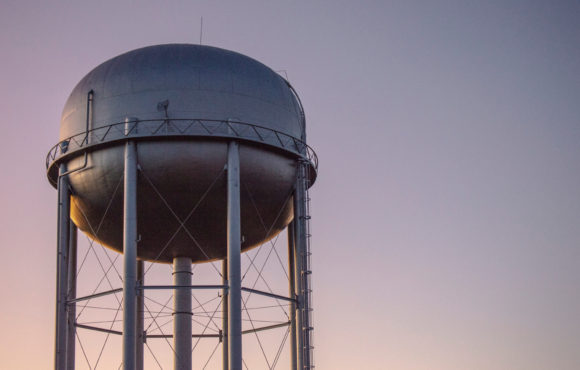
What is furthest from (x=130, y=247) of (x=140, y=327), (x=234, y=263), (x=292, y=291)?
(x=140, y=327)

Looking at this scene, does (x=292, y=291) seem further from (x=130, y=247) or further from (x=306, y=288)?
(x=130, y=247)

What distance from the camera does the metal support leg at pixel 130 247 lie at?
76.0 ft

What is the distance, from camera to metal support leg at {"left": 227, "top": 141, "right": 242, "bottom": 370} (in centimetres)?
2317

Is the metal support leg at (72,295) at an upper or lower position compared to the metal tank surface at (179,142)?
lower

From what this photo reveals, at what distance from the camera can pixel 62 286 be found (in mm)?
25281

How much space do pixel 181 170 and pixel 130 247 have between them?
2.21m

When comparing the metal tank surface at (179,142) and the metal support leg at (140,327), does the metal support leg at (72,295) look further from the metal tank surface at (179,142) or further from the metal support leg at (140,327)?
the metal support leg at (140,327)

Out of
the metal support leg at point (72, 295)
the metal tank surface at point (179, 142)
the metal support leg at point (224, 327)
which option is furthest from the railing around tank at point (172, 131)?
the metal support leg at point (224, 327)

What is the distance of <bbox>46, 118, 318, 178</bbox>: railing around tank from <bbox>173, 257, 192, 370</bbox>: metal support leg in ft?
15.7

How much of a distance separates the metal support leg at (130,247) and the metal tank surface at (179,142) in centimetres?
28

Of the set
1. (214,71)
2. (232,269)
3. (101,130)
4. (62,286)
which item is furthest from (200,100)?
(62,286)

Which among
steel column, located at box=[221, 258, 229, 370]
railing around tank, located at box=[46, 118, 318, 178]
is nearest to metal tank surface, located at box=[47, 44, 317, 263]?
railing around tank, located at box=[46, 118, 318, 178]

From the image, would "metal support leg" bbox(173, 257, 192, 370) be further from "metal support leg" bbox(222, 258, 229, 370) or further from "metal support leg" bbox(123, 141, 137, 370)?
"metal support leg" bbox(123, 141, 137, 370)

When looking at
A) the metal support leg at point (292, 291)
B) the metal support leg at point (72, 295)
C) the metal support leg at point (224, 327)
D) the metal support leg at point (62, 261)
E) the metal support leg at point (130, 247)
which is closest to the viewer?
the metal support leg at point (130, 247)
